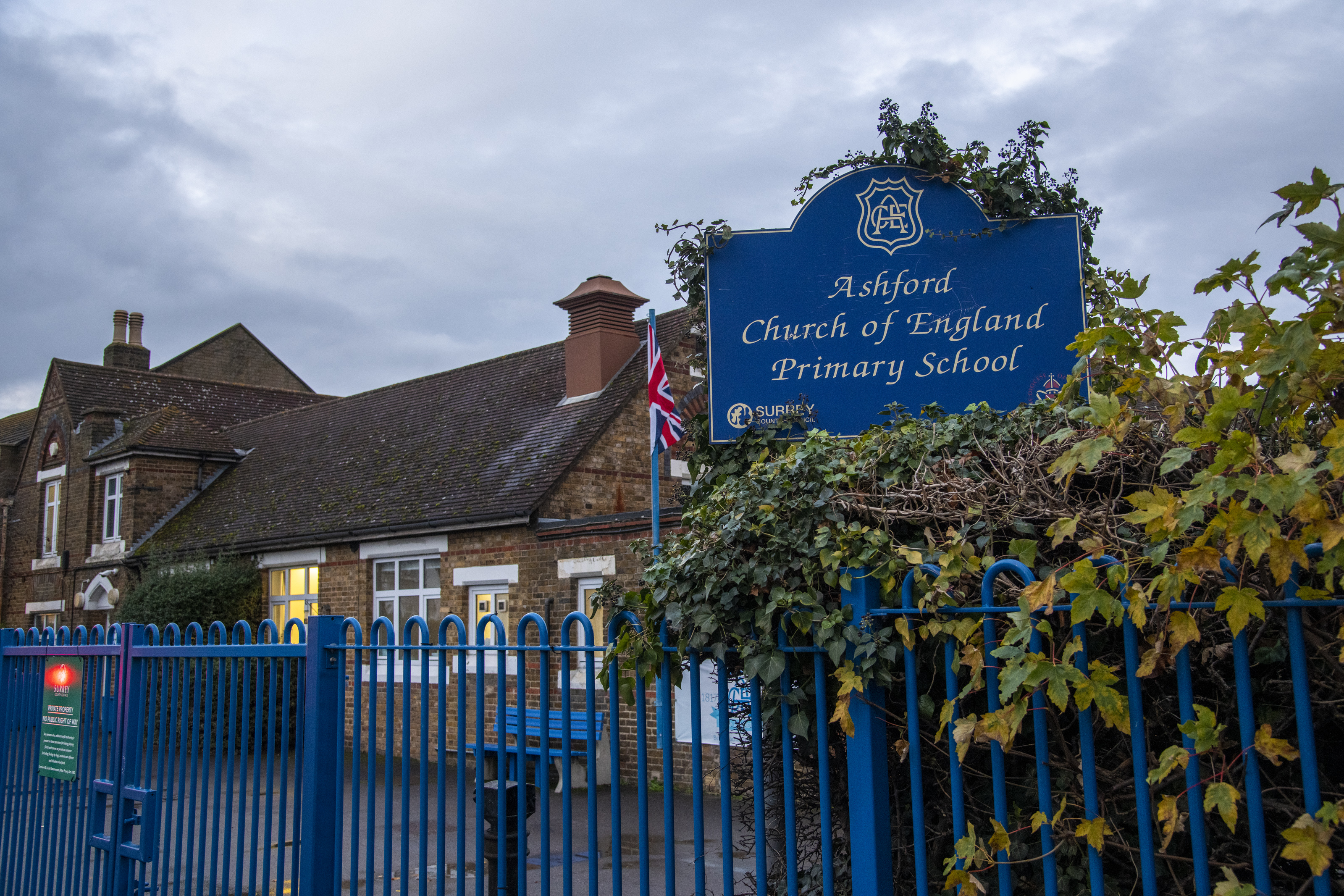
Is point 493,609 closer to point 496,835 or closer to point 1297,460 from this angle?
point 496,835

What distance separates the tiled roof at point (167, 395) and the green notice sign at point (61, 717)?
2212cm

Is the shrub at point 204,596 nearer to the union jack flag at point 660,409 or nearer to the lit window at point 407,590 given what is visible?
the lit window at point 407,590

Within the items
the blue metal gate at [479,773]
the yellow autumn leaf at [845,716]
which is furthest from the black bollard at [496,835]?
the yellow autumn leaf at [845,716]

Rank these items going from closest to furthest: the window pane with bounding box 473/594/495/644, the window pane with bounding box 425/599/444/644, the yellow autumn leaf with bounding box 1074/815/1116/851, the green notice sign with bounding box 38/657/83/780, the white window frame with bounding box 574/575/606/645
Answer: the yellow autumn leaf with bounding box 1074/815/1116/851 → the green notice sign with bounding box 38/657/83/780 → the white window frame with bounding box 574/575/606/645 → the window pane with bounding box 473/594/495/644 → the window pane with bounding box 425/599/444/644

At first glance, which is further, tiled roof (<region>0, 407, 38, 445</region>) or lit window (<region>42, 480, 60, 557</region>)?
tiled roof (<region>0, 407, 38, 445</region>)

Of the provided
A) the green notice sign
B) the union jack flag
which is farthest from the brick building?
the green notice sign

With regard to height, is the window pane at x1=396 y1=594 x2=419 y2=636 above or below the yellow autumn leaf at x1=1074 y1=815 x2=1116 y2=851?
above

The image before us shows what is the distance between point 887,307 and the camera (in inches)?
164

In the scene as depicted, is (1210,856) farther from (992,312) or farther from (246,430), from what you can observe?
(246,430)

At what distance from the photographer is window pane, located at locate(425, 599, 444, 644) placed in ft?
51.2

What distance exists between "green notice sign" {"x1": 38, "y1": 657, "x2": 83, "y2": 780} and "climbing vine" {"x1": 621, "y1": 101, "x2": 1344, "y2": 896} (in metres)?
4.30

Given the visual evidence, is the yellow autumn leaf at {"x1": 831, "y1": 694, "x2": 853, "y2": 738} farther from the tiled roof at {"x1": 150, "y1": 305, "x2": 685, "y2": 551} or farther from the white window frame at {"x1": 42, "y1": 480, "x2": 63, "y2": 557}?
the white window frame at {"x1": 42, "y1": 480, "x2": 63, "y2": 557}

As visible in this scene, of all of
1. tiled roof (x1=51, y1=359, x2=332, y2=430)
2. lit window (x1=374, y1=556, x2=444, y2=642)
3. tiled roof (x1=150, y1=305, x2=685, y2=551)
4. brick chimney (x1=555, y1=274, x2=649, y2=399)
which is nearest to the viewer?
tiled roof (x1=150, y1=305, x2=685, y2=551)

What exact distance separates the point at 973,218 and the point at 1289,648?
230cm
